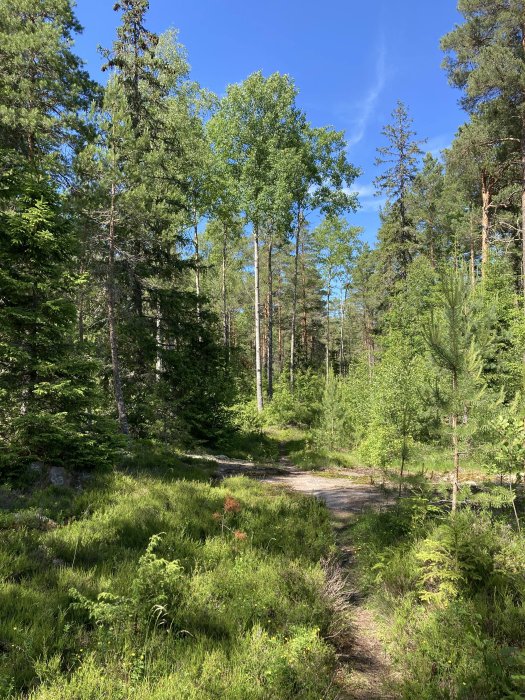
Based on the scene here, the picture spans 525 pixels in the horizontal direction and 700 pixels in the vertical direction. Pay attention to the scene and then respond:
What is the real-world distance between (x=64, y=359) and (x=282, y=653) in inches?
253

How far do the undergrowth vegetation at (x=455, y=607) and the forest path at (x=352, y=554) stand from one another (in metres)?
0.18

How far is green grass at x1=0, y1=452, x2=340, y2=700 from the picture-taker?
9.95ft

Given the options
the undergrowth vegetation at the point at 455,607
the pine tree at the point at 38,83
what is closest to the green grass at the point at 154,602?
the undergrowth vegetation at the point at 455,607

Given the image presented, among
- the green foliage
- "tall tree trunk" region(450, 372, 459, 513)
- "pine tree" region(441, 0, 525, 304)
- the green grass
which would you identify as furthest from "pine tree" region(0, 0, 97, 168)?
the green foliage

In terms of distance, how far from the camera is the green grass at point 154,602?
303 centimetres

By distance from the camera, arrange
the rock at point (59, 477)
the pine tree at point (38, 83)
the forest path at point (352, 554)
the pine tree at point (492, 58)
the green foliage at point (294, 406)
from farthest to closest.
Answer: the green foliage at point (294, 406)
the pine tree at point (492, 58)
the pine tree at point (38, 83)
the rock at point (59, 477)
the forest path at point (352, 554)

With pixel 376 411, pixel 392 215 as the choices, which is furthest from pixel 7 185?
pixel 392 215

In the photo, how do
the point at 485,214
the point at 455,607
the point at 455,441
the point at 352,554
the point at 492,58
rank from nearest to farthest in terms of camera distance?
1. the point at 455,607
2. the point at 455,441
3. the point at 352,554
4. the point at 492,58
5. the point at 485,214

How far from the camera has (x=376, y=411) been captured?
1262 cm

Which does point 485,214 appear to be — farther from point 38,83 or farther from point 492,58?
point 38,83

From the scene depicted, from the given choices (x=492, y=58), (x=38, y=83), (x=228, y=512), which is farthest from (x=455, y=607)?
(x=492, y=58)

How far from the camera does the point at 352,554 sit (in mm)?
6766

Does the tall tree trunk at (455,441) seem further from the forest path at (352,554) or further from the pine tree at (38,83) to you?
the pine tree at (38,83)

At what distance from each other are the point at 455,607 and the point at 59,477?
666cm
